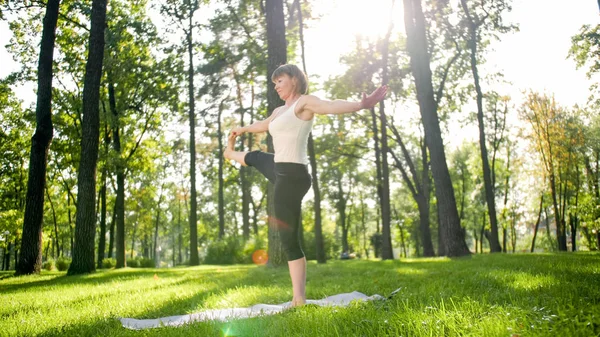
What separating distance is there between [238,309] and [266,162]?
1.55m

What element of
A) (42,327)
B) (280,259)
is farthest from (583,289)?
(280,259)

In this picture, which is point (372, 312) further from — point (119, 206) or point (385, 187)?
point (119, 206)

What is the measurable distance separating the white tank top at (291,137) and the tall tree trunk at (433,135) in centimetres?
937

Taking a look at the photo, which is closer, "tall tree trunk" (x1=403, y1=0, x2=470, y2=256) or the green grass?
the green grass

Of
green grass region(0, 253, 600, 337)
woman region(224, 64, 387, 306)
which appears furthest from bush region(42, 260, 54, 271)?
woman region(224, 64, 387, 306)

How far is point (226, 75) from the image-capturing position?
21.9 metres

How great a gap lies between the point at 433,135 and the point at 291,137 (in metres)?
9.58

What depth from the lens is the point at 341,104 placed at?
360 cm

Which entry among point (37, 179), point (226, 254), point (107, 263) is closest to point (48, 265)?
point (107, 263)

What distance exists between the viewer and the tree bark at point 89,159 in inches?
451

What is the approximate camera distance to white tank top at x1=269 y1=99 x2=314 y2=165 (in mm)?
3987

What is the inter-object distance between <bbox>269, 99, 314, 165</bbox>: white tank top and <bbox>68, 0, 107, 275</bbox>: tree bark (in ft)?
31.1

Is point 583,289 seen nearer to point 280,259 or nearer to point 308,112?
point 308,112

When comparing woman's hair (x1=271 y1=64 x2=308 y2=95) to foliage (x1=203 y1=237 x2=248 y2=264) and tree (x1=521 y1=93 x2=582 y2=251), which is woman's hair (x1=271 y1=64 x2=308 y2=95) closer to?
foliage (x1=203 y1=237 x2=248 y2=264)
